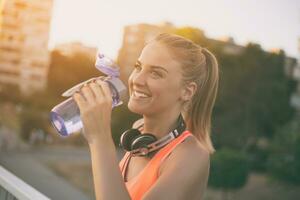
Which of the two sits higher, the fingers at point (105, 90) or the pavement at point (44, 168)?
the fingers at point (105, 90)

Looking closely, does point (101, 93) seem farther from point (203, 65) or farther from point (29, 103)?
point (29, 103)

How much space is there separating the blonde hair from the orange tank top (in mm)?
67

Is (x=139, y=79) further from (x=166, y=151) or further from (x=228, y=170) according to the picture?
(x=228, y=170)

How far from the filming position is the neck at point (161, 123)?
2.23 ft

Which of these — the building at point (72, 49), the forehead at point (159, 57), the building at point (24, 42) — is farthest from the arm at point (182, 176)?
the building at point (24, 42)

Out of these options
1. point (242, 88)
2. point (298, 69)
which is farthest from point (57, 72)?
point (298, 69)

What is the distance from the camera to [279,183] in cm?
412

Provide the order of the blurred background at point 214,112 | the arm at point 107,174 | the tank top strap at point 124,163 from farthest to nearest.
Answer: the blurred background at point 214,112 → the tank top strap at point 124,163 → the arm at point 107,174

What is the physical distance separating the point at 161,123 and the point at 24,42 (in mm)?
6130

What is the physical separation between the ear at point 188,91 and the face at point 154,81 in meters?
0.02

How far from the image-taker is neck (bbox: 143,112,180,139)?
26.8 inches

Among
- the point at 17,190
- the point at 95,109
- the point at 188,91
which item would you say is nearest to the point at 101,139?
the point at 95,109

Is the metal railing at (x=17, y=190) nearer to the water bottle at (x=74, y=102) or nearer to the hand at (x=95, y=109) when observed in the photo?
the water bottle at (x=74, y=102)

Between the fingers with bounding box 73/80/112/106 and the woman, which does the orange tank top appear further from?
the fingers with bounding box 73/80/112/106
